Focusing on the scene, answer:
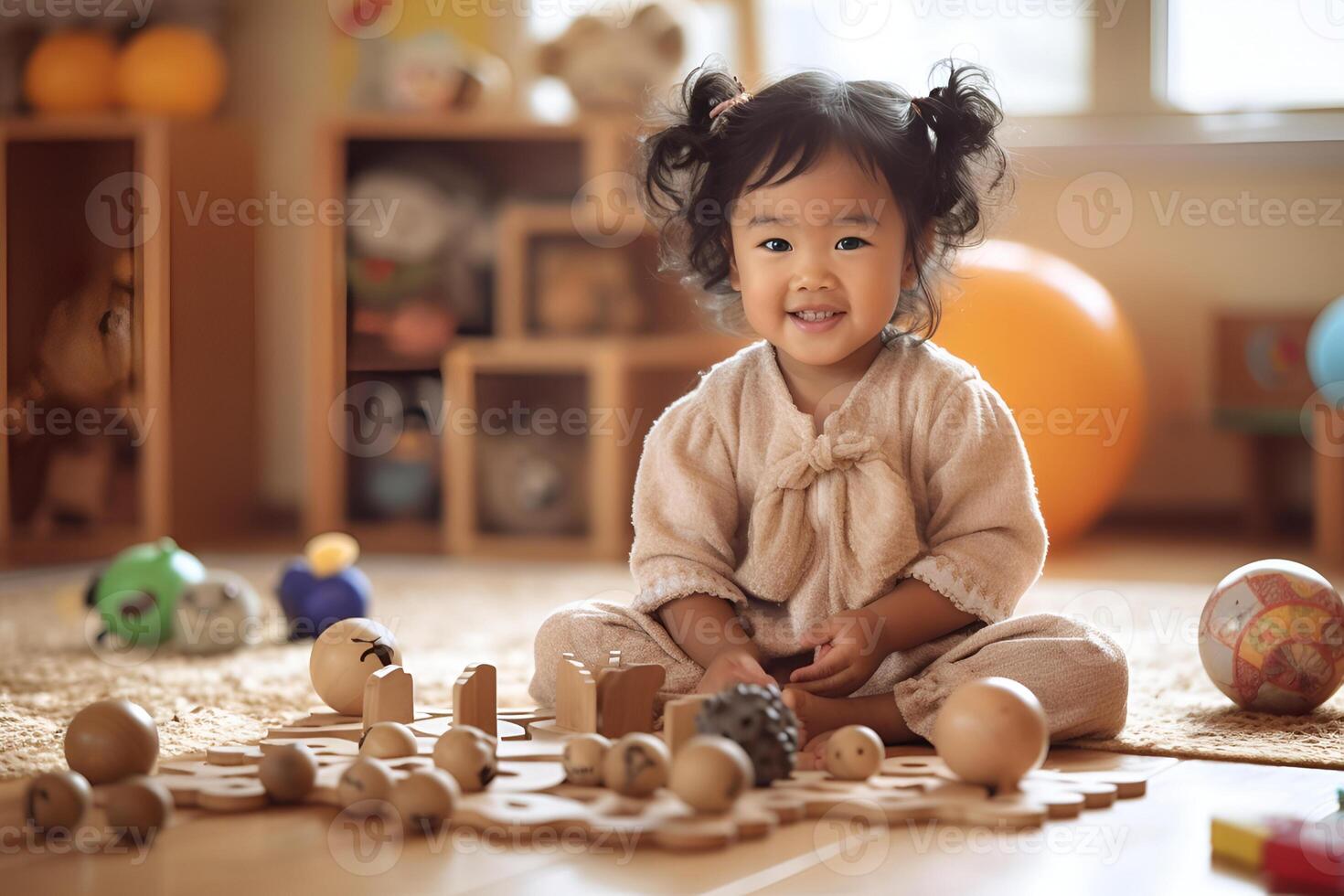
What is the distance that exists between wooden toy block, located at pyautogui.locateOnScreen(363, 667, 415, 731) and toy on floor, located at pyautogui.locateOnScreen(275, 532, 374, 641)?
624mm

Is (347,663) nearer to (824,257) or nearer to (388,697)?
(388,697)

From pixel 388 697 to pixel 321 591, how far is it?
2.17ft

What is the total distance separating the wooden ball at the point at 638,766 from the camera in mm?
954

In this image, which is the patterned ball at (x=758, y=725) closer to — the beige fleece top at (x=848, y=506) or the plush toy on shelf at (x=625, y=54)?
the beige fleece top at (x=848, y=506)

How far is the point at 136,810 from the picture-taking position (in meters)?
0.92

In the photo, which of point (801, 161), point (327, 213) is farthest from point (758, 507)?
point (327, 213)

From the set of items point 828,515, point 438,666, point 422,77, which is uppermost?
point 422,77

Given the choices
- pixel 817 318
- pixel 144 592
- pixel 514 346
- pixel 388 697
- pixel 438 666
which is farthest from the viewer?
pixel 514 346

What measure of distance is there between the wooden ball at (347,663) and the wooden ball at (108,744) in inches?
9.6

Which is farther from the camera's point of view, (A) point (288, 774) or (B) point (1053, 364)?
(B) point (1053, 364)

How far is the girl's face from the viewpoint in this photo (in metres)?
1.25

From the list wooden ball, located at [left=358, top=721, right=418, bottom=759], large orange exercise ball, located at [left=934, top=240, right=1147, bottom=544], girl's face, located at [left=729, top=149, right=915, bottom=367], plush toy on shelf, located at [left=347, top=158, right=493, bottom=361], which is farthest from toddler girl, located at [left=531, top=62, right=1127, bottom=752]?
plush toy on shelf, located at [left=347, top=158, right=493, bottom=361]

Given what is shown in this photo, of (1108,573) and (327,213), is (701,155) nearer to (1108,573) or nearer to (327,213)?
(1108,573)

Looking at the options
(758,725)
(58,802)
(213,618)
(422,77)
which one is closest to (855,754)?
(758,725)
